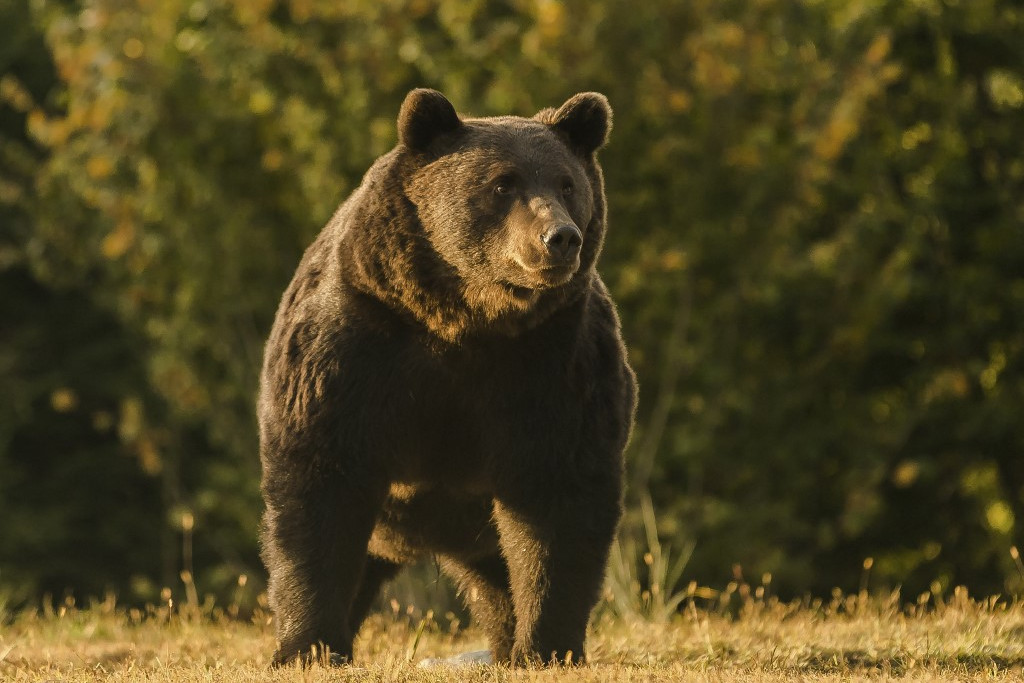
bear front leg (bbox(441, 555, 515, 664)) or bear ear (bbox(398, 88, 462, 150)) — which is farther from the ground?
bear ear (bbox(398, 88, 462, 150))

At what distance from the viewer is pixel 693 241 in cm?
1405

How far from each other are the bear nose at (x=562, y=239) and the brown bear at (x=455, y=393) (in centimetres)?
27

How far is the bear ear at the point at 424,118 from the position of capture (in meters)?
5.84

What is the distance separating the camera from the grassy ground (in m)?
5.44

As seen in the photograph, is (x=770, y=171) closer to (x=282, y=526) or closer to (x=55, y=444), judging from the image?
(x=282, y=526)

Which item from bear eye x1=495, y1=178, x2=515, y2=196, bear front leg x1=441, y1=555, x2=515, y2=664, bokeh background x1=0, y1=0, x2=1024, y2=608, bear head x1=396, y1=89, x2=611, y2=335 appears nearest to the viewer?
bear head x1=396, y1=89, x2=611, y2=335

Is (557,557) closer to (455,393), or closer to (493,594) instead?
(455,393)

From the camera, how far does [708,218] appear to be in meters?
14.5

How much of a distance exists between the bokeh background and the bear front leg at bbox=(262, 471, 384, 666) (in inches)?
279

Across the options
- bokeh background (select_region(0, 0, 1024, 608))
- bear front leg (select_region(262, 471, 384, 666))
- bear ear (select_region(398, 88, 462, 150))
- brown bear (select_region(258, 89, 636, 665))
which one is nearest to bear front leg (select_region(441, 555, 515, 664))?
brown bear (select_region(258, 89, 636, 665))

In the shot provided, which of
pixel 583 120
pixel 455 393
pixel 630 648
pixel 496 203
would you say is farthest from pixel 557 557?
pixel 583 120

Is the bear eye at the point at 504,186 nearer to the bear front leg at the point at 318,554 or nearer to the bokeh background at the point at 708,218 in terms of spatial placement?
the bear front leg at the point at 318,554

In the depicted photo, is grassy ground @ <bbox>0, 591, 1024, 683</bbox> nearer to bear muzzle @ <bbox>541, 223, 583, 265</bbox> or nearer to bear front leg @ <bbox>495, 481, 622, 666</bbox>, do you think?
bear front leg @ <bbox>495, 481, 622, 666</bbox>

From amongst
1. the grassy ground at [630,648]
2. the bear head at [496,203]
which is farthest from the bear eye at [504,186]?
the grassy ground at [630,648]
